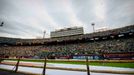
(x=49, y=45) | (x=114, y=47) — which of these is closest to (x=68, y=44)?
(x=49, y=45)

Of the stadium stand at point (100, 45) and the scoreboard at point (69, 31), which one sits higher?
the scoreboard at point (69, 31)

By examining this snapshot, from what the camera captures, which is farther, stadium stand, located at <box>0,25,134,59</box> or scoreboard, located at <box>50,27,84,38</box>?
scoreboard, located at <box>50,27,84,38</box>

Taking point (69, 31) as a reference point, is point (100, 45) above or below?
below

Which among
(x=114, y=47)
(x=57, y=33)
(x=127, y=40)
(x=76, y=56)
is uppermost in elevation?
(x=57, y=33)

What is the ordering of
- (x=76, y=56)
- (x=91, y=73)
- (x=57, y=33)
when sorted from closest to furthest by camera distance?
(x=91, y=73)
(x=76, y=56)
(x=57, y=33)

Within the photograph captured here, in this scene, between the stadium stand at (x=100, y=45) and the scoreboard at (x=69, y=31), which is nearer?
the stadium stand at (x=100, y=45)

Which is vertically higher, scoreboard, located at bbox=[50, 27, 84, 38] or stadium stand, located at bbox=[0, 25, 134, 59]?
scoreboard, located at bbox=[50, 27, 84, 38]

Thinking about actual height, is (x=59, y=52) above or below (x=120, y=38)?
below

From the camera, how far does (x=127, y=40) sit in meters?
26.8

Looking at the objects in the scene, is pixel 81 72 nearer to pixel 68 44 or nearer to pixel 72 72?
pixel 72 72

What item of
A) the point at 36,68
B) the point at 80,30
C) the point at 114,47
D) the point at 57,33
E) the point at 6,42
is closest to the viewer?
the point at 36,68

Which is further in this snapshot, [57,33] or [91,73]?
[57,33]

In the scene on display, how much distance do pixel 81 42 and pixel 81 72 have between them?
30429 millimetres

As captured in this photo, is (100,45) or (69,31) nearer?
(100,45)
